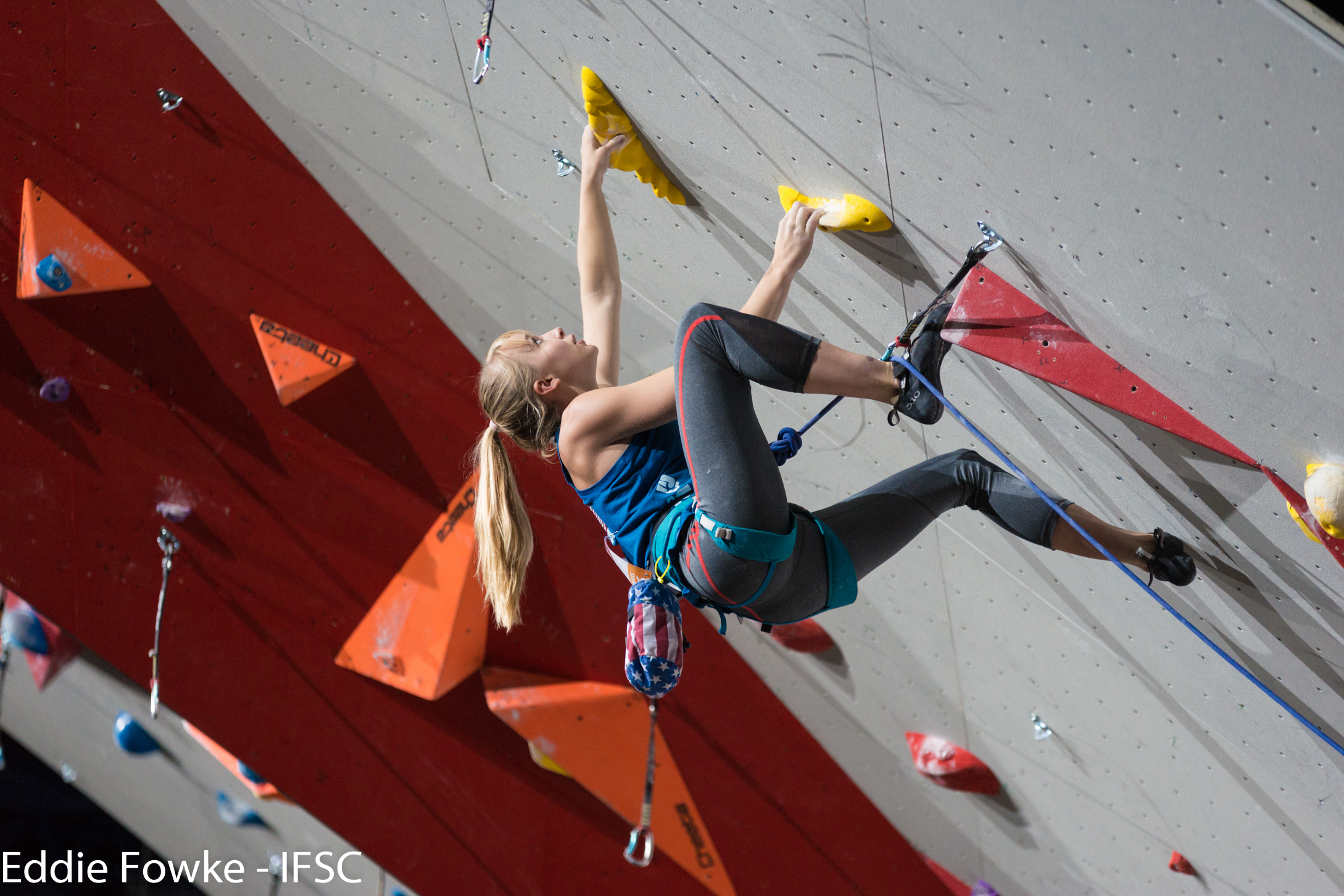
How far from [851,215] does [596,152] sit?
0.47m

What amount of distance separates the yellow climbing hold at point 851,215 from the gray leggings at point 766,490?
32cm

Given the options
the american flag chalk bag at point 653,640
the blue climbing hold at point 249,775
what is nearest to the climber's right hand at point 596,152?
the american flag chalk bag at point 653,640

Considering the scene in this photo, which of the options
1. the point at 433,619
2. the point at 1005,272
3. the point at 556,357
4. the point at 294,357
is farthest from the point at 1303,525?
the point at 294,357

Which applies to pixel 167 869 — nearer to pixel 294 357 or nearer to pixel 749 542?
pixel 294 357

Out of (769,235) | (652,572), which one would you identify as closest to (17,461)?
(652,572)

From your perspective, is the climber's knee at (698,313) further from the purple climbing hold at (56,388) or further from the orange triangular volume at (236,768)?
the orange triangular volume at (236,768)

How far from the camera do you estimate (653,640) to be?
5.28 feet

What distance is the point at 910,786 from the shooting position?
2451mm

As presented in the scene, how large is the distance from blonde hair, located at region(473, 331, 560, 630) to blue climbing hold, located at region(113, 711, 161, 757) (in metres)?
2.00

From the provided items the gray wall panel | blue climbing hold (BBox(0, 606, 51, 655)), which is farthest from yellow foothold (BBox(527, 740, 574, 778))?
blue climbing hold (BBox(0, 606, 51, 655))

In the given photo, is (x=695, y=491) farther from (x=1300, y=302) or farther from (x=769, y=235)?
(x=1300, y=302)

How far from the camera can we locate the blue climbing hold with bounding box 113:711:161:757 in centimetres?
313

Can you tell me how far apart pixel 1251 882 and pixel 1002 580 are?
0.80 m

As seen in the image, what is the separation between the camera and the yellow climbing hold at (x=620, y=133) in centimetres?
174
